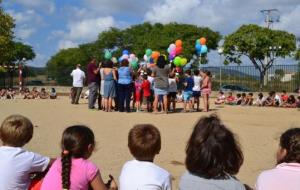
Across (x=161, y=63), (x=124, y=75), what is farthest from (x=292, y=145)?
(x=124, y=75)

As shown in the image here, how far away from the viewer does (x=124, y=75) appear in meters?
15.8

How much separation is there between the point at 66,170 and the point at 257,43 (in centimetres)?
4946

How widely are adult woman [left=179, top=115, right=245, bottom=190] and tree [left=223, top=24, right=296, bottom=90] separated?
4787cm

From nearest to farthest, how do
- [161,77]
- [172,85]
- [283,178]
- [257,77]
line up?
[283,178]
[161,77]
[172,85]
[257,77]

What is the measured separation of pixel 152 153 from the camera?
4.05m

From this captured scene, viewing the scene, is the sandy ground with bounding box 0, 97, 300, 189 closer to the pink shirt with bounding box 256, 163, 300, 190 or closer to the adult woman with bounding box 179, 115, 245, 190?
the pink shirt with bounding box 256, 163, 300, 190

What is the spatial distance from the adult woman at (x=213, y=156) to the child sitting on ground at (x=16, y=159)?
169cm

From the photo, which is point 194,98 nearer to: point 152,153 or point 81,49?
point 152,153

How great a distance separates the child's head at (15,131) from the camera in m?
4.59

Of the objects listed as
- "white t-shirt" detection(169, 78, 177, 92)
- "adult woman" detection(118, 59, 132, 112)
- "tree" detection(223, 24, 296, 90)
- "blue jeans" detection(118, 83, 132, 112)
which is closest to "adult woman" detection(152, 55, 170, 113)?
"white t-shirt" detection(169, 78, 177, 92)

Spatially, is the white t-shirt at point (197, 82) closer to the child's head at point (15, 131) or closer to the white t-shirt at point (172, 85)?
the white t-shirt at point (172, 85)

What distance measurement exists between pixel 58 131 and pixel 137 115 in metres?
3.89

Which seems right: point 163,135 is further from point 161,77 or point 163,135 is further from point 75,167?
point 75,167

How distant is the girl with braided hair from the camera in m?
4.07
